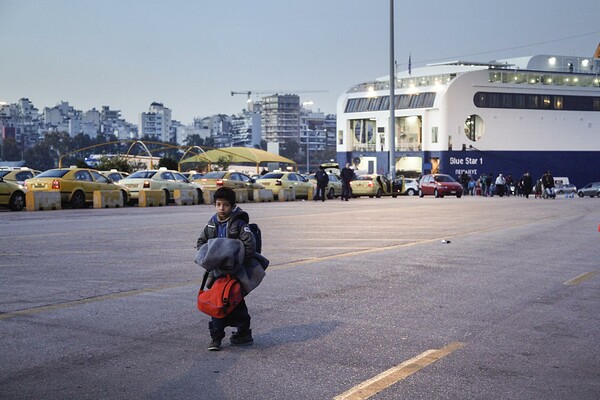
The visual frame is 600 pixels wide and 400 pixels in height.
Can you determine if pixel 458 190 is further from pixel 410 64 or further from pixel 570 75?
pixel 410 64

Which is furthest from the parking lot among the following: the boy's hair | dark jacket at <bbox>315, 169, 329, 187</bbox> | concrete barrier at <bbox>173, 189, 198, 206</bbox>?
dark jacket at <bbox>315, 169, 329, 187</bbox>

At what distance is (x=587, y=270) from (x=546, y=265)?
2.26 ft

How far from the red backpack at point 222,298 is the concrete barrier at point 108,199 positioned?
24872mm

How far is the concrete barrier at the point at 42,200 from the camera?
28.1 meters

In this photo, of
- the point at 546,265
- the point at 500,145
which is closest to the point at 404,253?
the point at 546,265

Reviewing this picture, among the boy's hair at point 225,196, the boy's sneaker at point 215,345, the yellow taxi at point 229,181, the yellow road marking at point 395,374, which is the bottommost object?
the yellow road marking at point 395,374

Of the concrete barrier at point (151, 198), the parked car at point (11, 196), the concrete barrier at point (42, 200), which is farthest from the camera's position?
the concrete barrier at point (151, 198)

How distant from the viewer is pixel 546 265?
13156mm

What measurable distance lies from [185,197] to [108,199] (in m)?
4.80

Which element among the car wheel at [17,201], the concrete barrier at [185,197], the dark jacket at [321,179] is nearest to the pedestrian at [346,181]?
the dark jacket at [321,179]

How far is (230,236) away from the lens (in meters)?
6.79

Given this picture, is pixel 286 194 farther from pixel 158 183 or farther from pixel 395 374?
pixel 395 374

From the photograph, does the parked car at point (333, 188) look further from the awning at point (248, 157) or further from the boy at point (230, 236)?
the boy at point (230, 236)

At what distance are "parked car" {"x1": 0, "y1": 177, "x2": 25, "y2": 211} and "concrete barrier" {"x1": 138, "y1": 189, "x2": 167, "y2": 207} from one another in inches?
238
